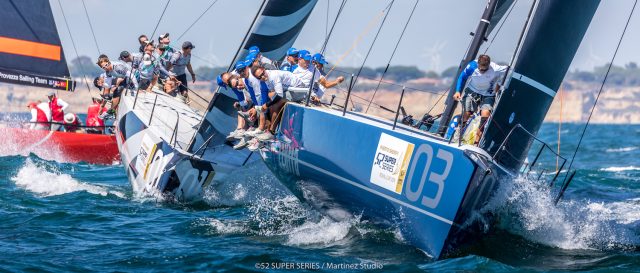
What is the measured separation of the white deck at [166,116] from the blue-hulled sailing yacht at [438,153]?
117 inches

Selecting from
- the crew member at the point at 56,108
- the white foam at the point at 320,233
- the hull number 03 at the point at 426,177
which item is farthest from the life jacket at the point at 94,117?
the hull number 03 at the point at 426,177

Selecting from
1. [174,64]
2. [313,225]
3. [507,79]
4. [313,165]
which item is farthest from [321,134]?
[174,64]

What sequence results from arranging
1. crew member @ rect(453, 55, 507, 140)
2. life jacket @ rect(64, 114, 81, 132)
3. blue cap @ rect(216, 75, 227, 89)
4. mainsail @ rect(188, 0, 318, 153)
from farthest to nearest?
life jacket @ rect(64, 114, 81, 132), mainsail @ rect(188, 0, 318, 153), blue cap @ rect(216, 75, 227, 89), crew member @ rect(453, 55, 507, 140)

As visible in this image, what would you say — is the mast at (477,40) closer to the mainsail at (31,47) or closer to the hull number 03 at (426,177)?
the hull number 03 at (426,177)

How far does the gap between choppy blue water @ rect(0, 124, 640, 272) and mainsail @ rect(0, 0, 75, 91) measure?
5739 millimetres

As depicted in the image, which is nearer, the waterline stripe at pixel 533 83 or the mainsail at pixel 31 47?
the waterline stripe at pixel 533 83

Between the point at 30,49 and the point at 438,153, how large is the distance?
11173 mm

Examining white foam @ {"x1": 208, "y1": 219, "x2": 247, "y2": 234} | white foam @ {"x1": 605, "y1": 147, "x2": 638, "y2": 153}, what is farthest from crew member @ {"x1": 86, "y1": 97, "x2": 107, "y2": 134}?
white foam @ {"x1": 605, "y1": 147, "x2": 638, "y2": 153}

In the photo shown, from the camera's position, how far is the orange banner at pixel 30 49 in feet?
52.8

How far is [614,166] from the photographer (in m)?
19.2

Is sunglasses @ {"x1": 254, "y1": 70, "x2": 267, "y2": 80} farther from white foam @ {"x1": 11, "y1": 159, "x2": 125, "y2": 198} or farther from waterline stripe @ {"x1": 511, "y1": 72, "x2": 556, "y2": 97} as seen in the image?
white foam @ {"x1": 11, "y1": 159, "x2": 125, "y2": 198}

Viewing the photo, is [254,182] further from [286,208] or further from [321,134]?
[321,134]

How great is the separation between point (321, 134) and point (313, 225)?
97 cm

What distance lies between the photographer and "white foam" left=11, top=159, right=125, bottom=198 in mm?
10859
